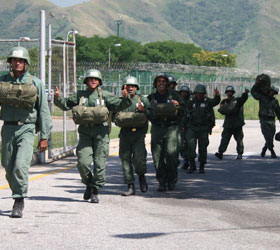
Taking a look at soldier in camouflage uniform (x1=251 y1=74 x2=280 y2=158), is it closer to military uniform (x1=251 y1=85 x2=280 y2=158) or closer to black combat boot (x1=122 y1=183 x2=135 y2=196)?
military uniform (x1=251 y1=85 x2=280 y2=158)

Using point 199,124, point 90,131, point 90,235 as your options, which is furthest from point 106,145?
point 199,124

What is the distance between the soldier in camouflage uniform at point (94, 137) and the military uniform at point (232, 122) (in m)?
6.80

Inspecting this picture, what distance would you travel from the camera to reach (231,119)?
17.0m

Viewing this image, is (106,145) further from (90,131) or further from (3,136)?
(3,136)

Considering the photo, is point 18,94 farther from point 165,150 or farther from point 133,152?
point 165,150

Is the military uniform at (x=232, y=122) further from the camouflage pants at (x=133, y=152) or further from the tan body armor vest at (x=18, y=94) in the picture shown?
the tan body armor vest at (x=18, y=94)

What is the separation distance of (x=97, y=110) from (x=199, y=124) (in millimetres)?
4681

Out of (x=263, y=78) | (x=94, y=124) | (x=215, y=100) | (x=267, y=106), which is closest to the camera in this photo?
Answer: (x=94, y=124)

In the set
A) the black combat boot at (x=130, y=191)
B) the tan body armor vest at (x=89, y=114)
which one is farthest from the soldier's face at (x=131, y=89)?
the black combat boot at (x=130, y=191)

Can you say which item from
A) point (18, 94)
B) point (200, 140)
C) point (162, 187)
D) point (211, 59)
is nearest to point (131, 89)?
point (162, 187)

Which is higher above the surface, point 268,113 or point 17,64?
point 17,64

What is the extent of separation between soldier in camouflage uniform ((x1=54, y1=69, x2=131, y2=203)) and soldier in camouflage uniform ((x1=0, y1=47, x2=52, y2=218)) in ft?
3.50

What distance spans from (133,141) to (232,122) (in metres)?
6.52

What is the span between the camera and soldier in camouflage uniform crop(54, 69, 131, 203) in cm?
988
